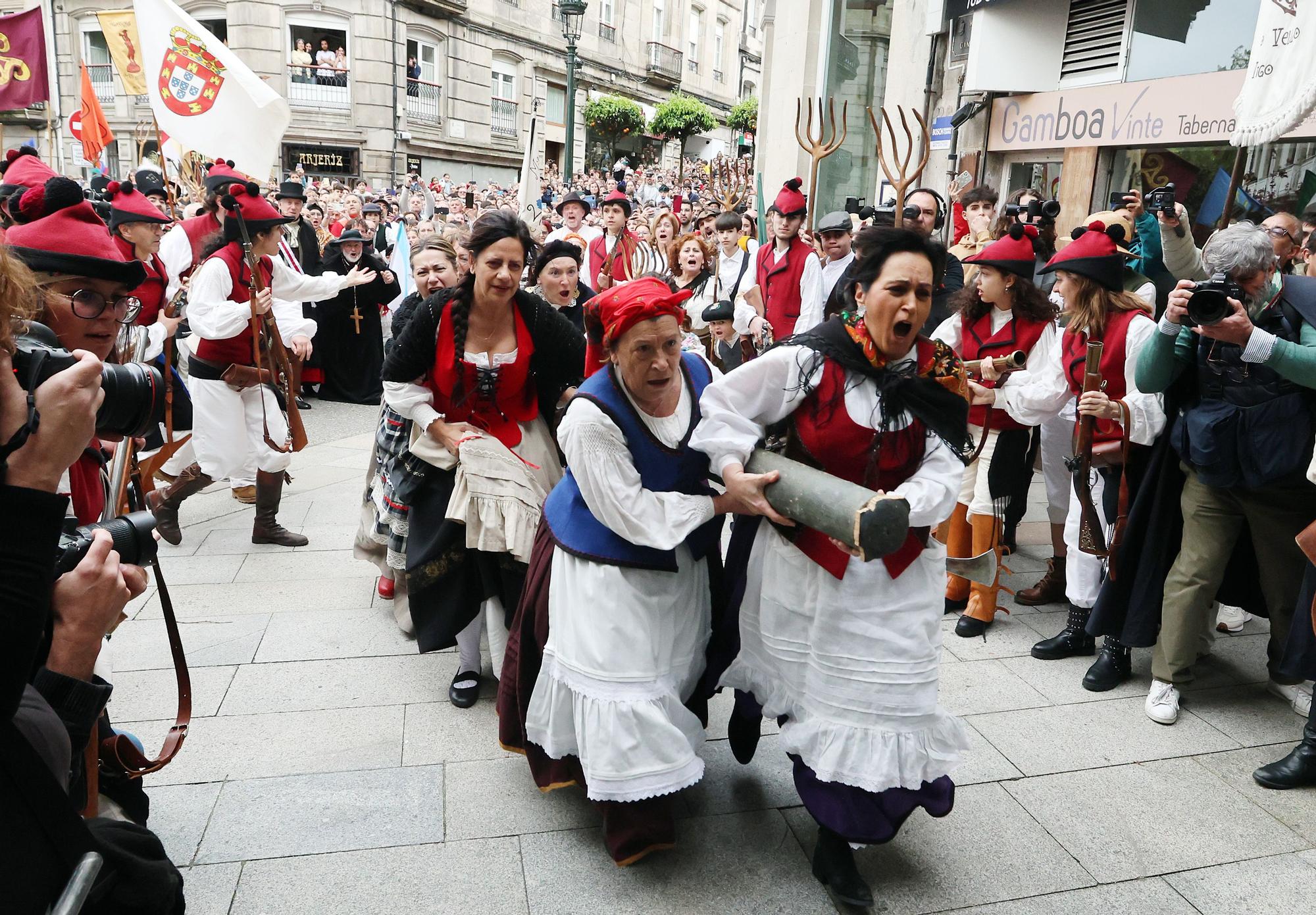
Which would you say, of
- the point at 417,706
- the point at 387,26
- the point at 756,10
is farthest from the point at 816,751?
the point at 756,10

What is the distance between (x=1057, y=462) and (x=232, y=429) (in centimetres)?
468

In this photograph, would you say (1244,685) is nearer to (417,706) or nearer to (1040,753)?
(1040,753)

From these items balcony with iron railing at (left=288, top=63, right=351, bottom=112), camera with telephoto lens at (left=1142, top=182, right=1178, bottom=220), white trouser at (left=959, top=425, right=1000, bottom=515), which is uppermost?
balcony with iron railing at (left=288, top=63, right=351, bottom=112)

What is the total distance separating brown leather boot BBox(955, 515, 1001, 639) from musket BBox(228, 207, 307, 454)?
3.81 metres

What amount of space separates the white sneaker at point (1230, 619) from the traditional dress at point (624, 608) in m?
3.19

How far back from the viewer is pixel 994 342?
470 centimetres

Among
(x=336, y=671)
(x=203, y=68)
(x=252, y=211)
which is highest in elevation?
(x=203, y=68)

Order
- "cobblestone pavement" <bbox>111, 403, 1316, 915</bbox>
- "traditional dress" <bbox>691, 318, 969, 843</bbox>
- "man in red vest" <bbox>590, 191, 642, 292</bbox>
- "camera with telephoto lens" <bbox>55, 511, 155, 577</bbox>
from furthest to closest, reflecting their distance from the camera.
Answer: "man in red vest" <bbox>590, 191, 642, 292</bbox> < "cobblestone pavement" <bbox>111, 403, 1316, 915</bbox> < "traditional dress" <bbox>691, 318, 969, 843</bbox> < "camera with telephoto lens" <bbox>55, 511, 155, 577</bbox>

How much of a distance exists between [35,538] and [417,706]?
2.71 metres

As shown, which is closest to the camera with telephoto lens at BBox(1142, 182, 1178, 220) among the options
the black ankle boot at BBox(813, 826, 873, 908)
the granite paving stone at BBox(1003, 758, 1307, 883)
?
the granite paving stone at BBox(1003, 758, 1307, 883)

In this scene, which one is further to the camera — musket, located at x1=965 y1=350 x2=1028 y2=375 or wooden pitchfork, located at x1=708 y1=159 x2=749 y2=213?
wooden pitchfork, located at x1=708 y1=159 x2=749 y2=213

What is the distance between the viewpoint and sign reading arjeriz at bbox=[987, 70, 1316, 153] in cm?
743

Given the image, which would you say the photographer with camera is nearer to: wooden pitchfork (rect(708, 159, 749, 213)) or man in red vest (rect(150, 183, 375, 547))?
man in red vest (rect(150, 183, 375, 547))

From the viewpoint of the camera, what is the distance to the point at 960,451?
2.72 metres
